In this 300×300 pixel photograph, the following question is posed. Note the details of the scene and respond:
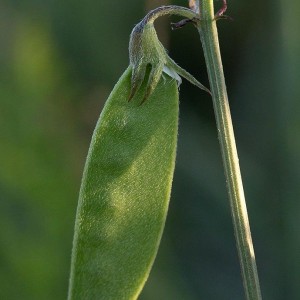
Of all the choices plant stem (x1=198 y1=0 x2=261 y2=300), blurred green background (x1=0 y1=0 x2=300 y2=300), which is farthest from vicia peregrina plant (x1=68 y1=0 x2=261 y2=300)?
blurred green background (x1=0 y1=0 x2=300 y2=300)

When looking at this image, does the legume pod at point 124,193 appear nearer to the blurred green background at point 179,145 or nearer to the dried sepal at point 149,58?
the dried sepal at point 149,58

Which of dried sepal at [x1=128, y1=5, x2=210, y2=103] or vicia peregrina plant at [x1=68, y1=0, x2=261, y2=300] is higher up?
dried sepal at [x1=128, y1=5, x2=210, y2=103]

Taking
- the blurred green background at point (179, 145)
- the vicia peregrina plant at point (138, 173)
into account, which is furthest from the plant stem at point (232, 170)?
the blurred green background at point (179, 145)

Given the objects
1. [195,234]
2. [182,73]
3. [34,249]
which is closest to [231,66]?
[195,234]

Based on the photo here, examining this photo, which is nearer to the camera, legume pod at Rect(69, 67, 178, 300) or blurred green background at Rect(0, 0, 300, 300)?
legume pod at Rect(69, 67, 178, 300)

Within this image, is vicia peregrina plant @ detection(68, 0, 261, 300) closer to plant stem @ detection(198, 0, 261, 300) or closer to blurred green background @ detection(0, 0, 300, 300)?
plant stem @ detection(198, 0, 261, 300)

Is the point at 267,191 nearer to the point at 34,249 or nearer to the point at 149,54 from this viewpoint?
the point at 34,249

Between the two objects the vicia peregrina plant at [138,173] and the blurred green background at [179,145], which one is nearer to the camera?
the vicia peregrina plant at [138,173]

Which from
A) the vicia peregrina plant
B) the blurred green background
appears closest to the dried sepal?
the vicia peregrina plant
